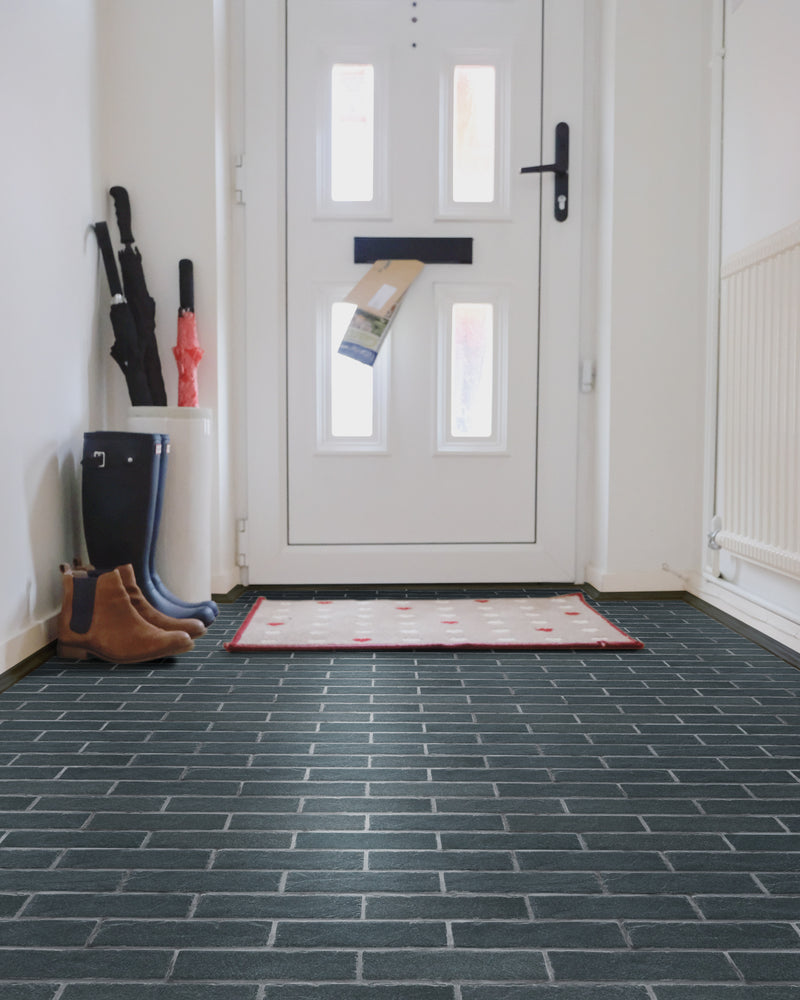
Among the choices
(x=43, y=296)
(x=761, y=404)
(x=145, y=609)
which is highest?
(x=43, y=296)

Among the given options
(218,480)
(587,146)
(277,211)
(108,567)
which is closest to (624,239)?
(587,146)

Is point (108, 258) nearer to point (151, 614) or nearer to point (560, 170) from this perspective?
point (151, 614)

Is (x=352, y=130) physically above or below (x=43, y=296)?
above

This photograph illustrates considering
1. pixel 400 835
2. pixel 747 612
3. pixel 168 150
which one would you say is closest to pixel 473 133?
pixel 168 150

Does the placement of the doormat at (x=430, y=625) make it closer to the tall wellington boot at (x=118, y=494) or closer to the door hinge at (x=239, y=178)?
the tall wellington boot at (x=118, y=494)

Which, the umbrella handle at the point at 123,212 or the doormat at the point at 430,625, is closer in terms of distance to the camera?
the doormat at the point at 430,625

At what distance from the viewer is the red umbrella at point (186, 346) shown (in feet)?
9.61

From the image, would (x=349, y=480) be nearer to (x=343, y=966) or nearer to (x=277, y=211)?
(x=277, y=211)

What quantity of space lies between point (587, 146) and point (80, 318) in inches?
68.6

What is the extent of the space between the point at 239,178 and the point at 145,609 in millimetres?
1532

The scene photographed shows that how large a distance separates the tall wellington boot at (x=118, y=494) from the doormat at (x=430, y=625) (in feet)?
1.20

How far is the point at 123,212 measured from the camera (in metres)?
2.98

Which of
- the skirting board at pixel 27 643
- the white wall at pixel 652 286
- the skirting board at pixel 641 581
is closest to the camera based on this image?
the skirting board at pixel 27 643

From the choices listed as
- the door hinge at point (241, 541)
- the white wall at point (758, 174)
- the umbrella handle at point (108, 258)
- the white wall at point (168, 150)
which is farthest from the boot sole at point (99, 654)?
the white wall at point (758, 174)
